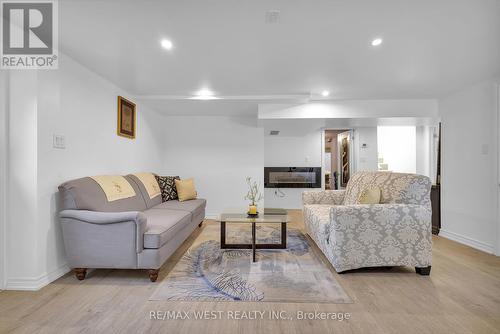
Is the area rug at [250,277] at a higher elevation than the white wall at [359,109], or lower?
lower

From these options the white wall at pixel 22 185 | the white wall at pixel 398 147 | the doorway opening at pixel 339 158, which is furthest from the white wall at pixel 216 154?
the white wall at pixel 398 147

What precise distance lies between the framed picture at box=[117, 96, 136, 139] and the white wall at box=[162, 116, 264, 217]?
1213 millimetres

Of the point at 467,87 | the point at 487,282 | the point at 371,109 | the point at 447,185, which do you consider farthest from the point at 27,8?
the point at 447,185

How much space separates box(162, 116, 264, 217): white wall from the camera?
15.4 feet

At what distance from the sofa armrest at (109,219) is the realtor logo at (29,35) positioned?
4.30 feet

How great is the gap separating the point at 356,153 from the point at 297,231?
8.65 ft

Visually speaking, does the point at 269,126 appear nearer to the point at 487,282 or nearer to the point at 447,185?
the point at 447,185

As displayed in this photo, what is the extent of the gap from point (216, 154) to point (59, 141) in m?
2.80

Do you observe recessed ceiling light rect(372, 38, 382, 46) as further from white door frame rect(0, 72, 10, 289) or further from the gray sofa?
white door frame rect(0, 72, 10, 289)

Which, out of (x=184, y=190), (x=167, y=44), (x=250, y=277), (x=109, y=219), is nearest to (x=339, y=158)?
(x=184, y=190)

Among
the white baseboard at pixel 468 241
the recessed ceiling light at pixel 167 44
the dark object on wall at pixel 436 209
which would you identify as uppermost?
the recessed ceiling light at pixel 167 44

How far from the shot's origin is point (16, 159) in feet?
6.26

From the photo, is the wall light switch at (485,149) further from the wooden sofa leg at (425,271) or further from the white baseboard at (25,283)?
the white baseboard at (25,283)

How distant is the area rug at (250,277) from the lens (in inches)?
71.6
